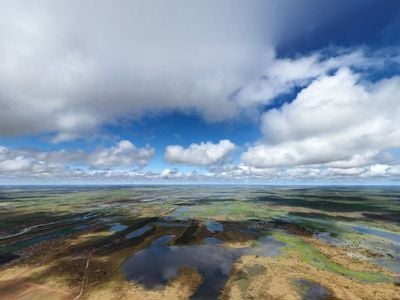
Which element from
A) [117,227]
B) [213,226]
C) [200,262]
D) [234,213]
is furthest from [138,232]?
[234,213]

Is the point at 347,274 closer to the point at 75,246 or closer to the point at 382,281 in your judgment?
the point at 382,281

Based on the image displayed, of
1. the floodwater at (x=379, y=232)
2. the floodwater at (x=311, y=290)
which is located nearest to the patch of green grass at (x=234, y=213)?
the floodwater at (x=379, y=232)

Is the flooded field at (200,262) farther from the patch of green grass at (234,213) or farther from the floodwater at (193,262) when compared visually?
the patch of green grass at (234,213)

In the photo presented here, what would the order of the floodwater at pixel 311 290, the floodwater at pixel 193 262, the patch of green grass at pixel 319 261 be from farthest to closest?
the patch of green grass at pixel 319 261
the floodwater at pixel 193 262
the floodwater at pixel 311 290

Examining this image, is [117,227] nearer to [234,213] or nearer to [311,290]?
[234,213]

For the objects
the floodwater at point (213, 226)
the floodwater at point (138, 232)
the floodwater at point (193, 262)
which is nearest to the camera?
the floodwater at point (193, 262)

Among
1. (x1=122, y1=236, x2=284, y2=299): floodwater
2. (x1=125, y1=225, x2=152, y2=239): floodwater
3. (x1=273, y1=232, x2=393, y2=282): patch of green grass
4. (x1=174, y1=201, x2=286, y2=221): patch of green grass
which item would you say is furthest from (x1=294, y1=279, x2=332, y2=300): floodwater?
(x1=174, y1=201, x2=286, y2=221): patch of green grass
